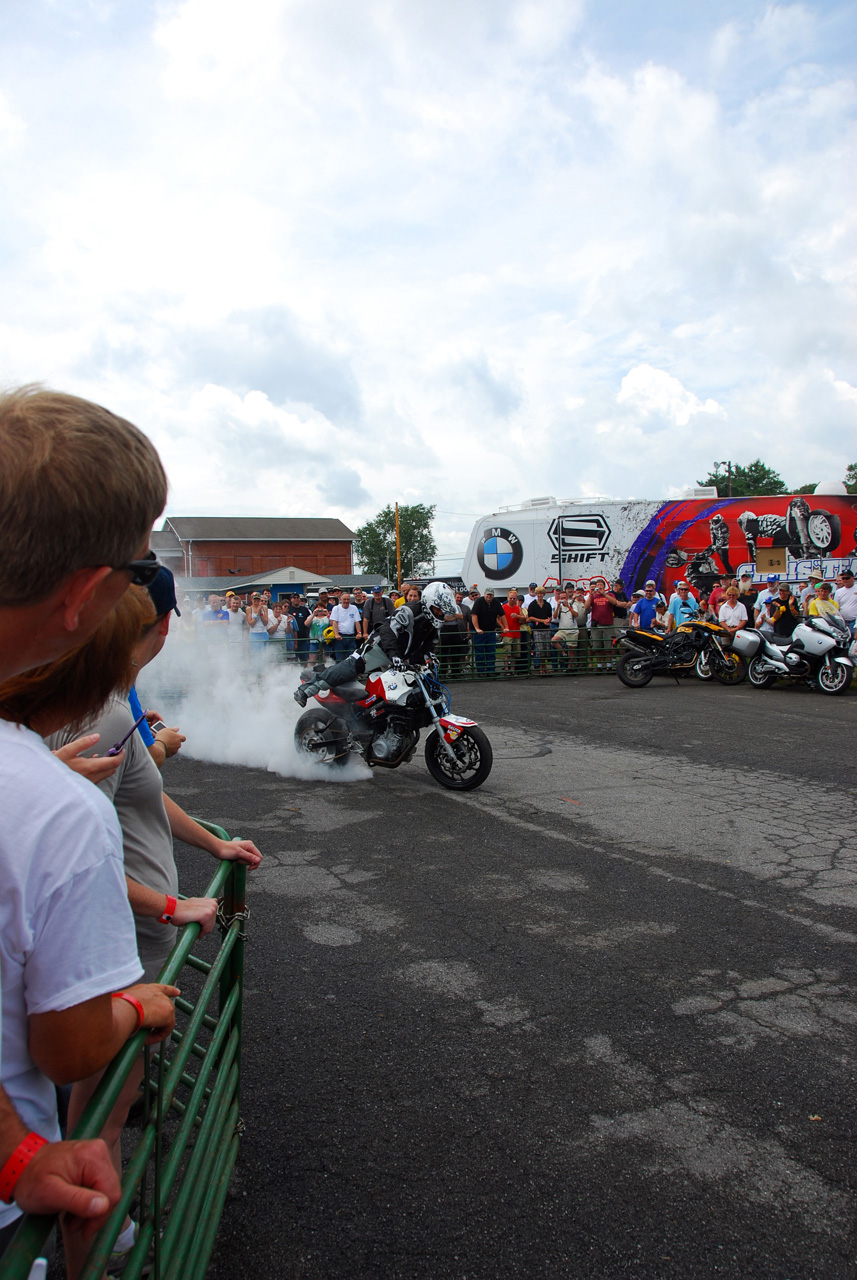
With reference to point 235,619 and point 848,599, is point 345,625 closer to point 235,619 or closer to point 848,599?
point 235,619

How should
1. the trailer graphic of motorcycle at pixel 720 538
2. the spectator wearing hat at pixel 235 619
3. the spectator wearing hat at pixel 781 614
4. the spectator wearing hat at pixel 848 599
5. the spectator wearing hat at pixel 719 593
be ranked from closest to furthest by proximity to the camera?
the spectator wearing hat at pixel 235 619 → the spectator wearing hat at pixel 848 599 → the spectator wearing hat at pixel 781 614 → the spectator wearing hat at pixel 719 593 → the trailer graphic of motorcycle at pixel 720 538

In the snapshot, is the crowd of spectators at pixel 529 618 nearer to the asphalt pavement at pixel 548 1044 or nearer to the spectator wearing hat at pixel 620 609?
the spectator wearing hat at pixel 620 609

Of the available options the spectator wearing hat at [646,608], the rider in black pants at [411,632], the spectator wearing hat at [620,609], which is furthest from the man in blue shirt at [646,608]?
the rider in black pants at [411,632]

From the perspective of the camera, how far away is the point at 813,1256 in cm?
209

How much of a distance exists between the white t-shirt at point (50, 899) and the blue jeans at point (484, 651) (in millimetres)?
15667

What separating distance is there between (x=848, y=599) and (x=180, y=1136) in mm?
15824

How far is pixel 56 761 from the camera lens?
1094mm

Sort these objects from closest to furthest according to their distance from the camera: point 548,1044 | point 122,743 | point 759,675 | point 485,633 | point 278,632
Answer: point 122,743 < point 548,1044 < point 759,675 < point 278,632 < point 485,633

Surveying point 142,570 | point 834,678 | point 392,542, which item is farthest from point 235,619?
point 392,542

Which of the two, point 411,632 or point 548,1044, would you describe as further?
point 411,632

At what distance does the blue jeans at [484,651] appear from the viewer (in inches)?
662

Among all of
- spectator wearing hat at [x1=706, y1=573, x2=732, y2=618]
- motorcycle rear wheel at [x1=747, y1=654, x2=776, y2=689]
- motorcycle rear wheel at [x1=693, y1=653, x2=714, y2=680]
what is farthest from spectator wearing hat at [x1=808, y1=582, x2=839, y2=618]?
spectator wearing hat at [x1=706, y1=573, x2=732, y2=618]

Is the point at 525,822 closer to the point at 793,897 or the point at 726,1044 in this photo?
the point at 793,897

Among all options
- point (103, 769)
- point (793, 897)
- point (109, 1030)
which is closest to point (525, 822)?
point (793, 897)
